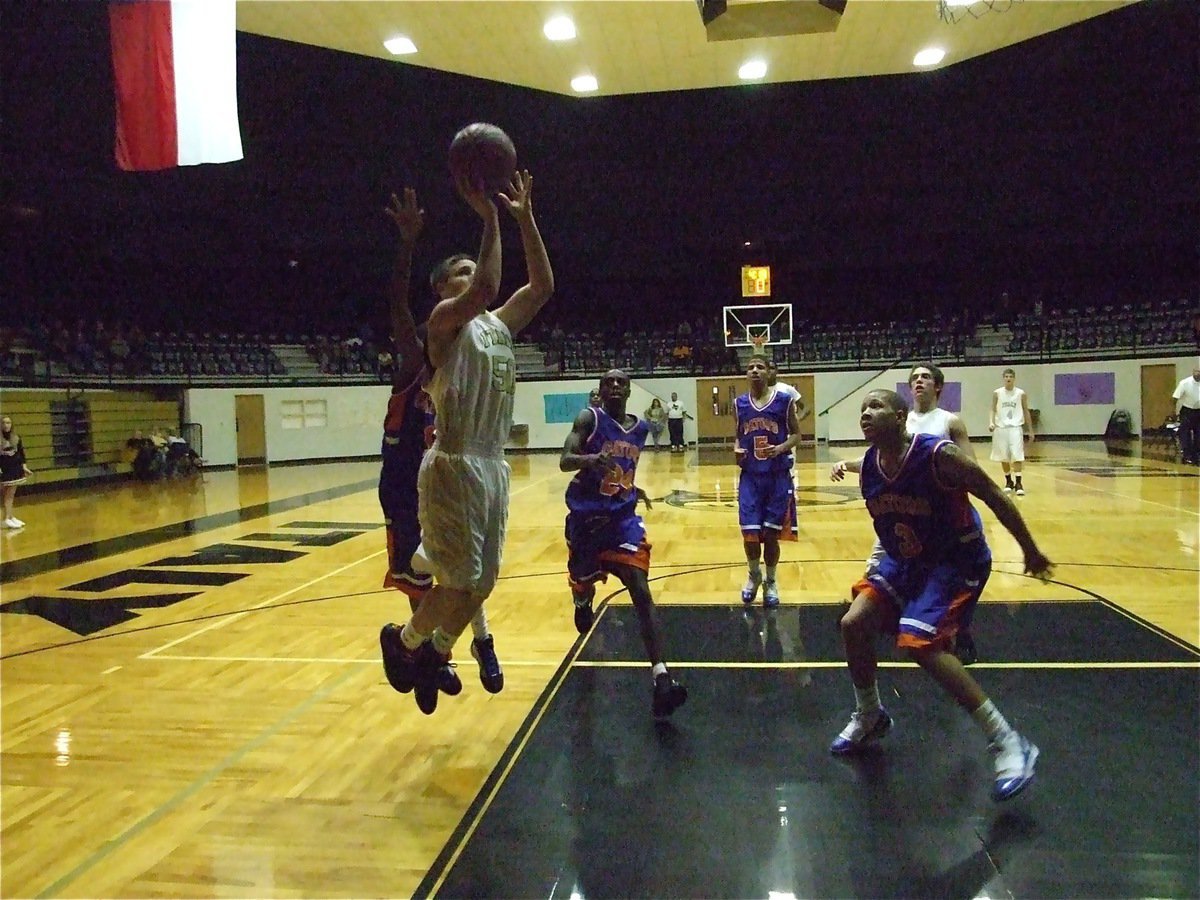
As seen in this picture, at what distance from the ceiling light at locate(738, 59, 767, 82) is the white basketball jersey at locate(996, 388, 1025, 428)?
18.7 feet

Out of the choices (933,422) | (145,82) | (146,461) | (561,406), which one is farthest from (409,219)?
(561,406)

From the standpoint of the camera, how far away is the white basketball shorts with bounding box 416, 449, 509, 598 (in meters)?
3.05

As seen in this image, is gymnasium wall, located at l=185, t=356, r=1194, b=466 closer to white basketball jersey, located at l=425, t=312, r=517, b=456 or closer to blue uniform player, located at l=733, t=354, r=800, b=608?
blue uniform player, located at l=733, t=354, r=800, b=608

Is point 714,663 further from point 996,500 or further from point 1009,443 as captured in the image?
point 1009,443

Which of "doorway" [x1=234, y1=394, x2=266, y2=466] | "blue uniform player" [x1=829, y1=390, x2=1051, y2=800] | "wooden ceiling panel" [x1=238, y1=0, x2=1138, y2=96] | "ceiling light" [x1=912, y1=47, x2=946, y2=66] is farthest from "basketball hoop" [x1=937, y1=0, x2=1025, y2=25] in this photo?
"doorway" [x1=234, y1=394, x2=266, y2=466]

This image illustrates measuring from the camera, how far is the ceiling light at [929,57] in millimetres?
12344

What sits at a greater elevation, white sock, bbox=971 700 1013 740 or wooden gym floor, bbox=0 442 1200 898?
white sock, bbox=971 700 1013 740

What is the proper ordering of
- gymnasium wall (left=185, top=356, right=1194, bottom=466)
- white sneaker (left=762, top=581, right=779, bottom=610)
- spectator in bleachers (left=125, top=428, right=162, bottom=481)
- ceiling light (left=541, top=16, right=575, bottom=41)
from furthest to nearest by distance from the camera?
gymnasium wall (left=185, top=356, right=1194, bottom=466)
spectator in bleachers (left=125, top=428, right=162, bottom=481)
ceiling light (left=541, top=16, right=575, bottom=41)
white sneaker (left=762, top=581, right=779, bottom=610)

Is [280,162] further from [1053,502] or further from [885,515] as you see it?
[885,515]

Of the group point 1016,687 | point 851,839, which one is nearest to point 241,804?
point 851,839

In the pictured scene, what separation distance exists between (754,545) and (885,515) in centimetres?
268

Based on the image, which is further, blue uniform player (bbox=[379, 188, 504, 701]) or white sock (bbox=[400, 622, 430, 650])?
blue uniform player (bbox=[379, 188, 504, 701])

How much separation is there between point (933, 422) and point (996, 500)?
93.4 inches

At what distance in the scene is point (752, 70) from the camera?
12.7 meters
